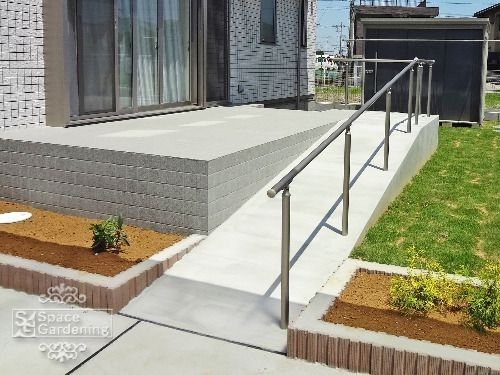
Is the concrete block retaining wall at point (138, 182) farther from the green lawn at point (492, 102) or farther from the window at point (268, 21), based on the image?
the green lawn at point (492, 102)

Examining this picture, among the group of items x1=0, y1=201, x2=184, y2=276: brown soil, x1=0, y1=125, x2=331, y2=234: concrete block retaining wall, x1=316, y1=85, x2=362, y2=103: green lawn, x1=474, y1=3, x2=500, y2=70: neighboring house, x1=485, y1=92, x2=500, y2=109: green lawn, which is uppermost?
x1=474, y1=3, x2=500, y2=70: neighboring house

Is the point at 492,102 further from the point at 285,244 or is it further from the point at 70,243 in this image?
the point at 285,244

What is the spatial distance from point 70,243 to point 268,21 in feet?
33.6

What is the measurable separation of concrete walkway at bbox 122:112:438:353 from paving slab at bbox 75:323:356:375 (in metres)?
0.14

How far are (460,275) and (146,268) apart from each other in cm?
255

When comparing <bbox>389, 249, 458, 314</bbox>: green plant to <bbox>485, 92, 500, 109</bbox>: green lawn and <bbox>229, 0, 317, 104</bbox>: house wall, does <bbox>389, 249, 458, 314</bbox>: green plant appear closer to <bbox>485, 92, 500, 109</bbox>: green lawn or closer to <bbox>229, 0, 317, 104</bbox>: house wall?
<bbox>229, 0, 317, 104</bbox>: house wall

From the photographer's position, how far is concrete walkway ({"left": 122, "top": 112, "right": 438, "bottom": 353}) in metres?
4.63

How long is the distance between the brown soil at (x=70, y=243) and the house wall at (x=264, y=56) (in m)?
6.95

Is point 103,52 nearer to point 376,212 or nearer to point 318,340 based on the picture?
point 376,212

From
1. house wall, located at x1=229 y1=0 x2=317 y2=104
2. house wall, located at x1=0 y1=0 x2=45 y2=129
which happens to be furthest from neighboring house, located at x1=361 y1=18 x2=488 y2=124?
house wall, located at x1=0 y1=0 x2=45 y2=129

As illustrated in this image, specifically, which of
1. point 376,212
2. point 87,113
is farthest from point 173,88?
point 376,212

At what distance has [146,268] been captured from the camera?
17.0ft

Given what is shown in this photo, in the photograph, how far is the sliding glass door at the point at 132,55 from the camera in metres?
8.89

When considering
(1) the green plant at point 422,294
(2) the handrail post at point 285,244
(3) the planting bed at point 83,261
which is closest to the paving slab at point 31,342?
(3) the planting bed at point 83,261
